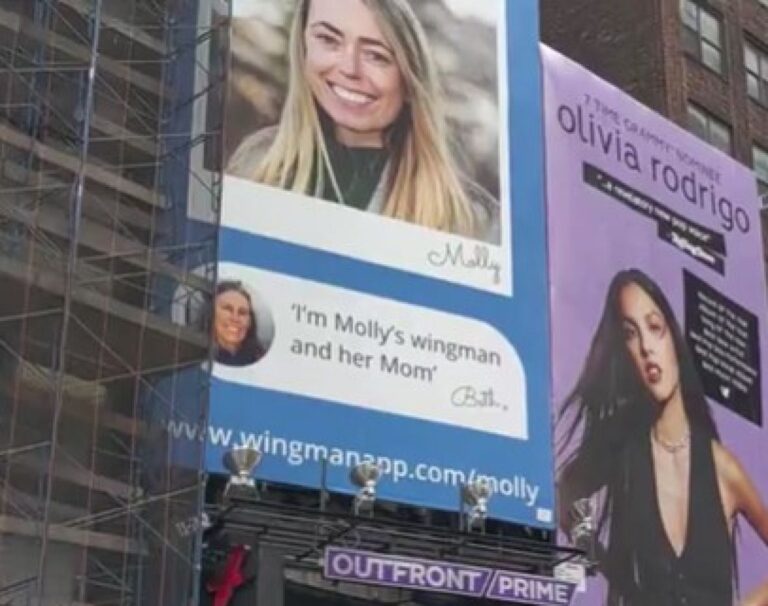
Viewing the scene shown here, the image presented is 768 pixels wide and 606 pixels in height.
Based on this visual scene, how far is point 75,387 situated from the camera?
2044cm

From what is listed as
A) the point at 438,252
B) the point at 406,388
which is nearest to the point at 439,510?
the point at 406,388

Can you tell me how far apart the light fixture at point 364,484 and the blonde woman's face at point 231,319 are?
2.49 m

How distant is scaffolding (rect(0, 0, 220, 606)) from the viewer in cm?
1953

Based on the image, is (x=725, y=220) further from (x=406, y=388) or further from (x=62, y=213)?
(x=62, y=213)

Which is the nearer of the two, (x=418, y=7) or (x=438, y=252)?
(x=438, y=252)

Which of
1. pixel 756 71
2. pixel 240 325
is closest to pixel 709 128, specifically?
pixel 756 71

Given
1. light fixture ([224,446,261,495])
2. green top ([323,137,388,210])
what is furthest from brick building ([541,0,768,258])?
light fixture ([224,446,261,495])

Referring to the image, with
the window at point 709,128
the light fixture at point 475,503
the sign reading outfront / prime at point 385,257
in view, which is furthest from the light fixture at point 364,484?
the window at point 709,128

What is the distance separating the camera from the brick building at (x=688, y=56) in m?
36.3

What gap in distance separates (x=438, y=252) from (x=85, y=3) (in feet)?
23.6

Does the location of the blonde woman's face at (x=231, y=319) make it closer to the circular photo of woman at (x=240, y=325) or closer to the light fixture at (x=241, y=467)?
the circular photo of woman at (x=240, y=325)

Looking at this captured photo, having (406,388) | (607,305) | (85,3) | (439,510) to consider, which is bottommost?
(439,510)
